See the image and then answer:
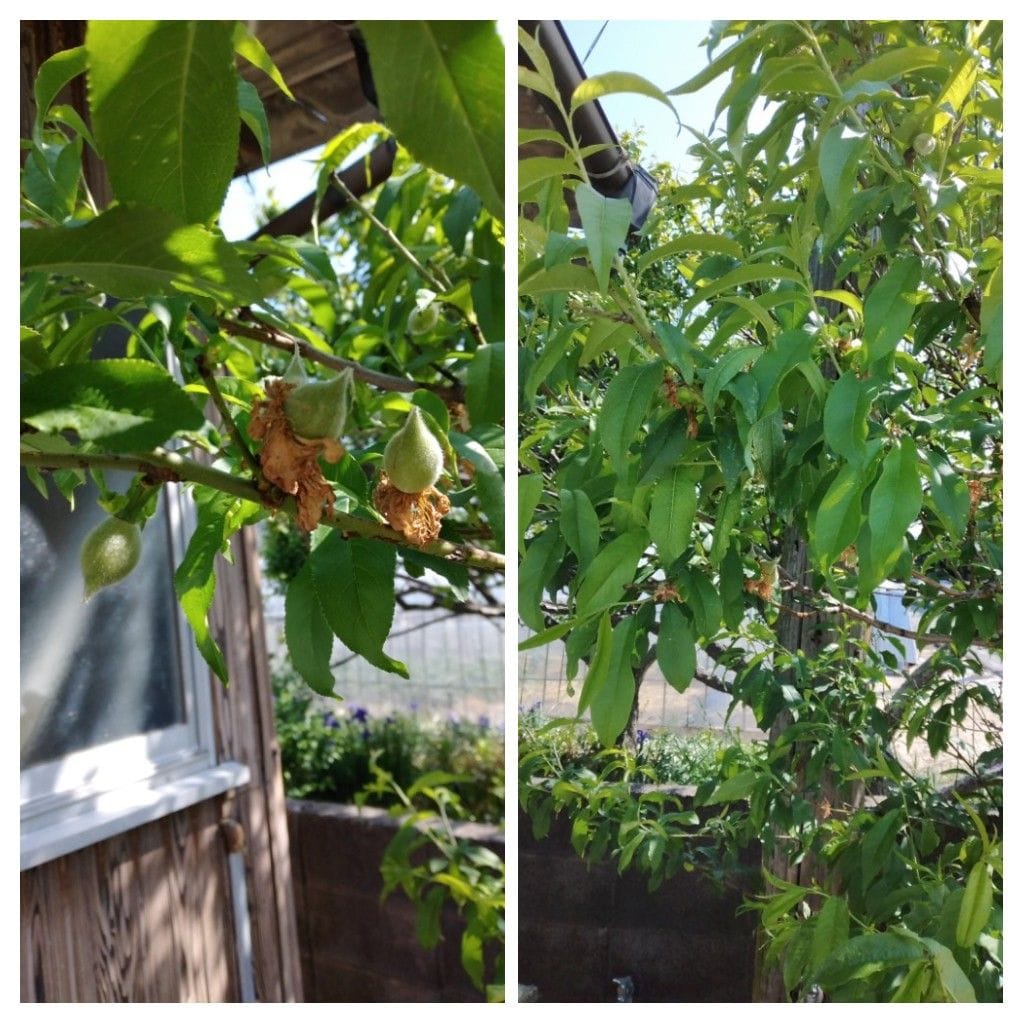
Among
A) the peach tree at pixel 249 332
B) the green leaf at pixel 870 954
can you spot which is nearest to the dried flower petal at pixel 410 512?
the peach tree at pixel 249 332

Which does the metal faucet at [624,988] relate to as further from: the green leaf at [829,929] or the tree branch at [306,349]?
the tree branch at [306,349]

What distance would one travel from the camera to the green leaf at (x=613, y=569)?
26.7 inches

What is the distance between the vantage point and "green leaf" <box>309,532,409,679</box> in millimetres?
419

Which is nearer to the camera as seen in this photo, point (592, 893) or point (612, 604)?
point (612, 604)

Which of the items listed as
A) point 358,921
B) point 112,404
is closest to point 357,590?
point 112,404

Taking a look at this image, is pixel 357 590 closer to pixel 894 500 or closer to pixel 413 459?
pixel 413 459

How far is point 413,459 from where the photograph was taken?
0.41 m

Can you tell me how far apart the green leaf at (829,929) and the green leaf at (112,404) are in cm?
70

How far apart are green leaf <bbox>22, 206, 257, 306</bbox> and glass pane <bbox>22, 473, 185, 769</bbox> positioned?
83 centimetres

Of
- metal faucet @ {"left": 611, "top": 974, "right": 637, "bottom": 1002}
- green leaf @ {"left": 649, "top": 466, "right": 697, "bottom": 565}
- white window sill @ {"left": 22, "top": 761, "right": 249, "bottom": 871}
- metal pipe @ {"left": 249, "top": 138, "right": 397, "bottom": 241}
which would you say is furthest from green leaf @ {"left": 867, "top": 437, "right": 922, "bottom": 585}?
white window sill @ {"left": 22, "top": 761, "right": 249, "bottom": 871}

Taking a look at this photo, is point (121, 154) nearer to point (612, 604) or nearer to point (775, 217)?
point (612, 604)

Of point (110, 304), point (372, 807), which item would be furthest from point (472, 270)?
point (372, 807)

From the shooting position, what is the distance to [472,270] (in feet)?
2.48
